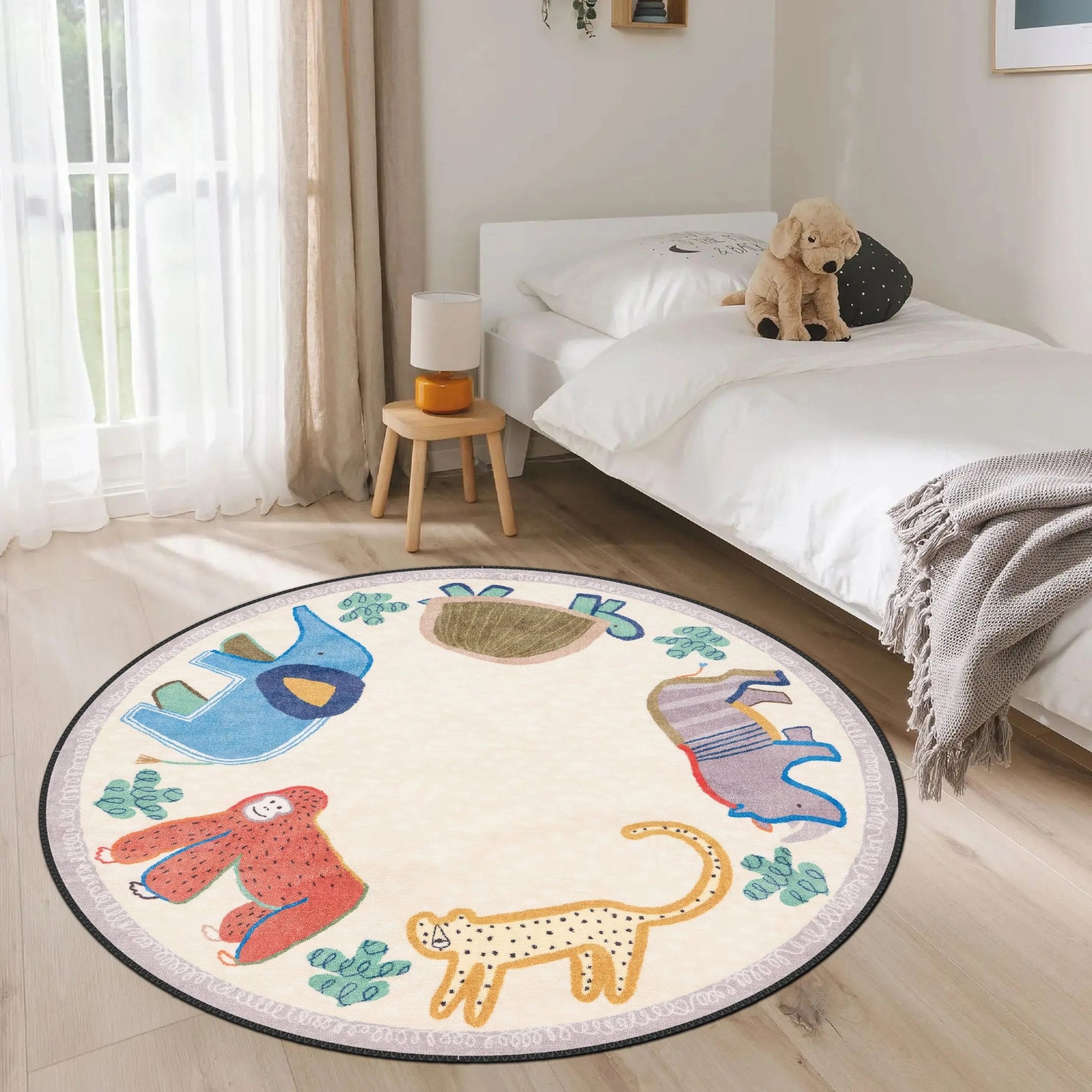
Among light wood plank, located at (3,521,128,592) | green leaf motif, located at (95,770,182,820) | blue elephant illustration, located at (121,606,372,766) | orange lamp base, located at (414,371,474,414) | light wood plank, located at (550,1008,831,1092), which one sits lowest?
light wood plank, located at (550,1008,831,1092)

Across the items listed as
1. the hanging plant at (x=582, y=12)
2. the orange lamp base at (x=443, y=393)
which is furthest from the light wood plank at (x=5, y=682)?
the hanging plant at (x=582, y=12)

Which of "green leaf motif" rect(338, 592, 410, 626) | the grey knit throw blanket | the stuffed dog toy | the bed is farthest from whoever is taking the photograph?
the stuffed dog toy

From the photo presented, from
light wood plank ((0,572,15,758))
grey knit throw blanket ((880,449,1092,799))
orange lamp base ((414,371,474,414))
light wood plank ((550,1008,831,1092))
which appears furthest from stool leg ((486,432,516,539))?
light wood plank ((550,1008,831,1092))

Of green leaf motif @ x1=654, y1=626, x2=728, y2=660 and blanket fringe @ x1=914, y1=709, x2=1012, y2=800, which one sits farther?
green leaf motif @ x1=654, y1=626, x2=728, y2=660

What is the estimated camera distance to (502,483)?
123 inches

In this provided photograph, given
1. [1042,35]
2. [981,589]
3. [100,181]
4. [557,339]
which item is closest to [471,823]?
[981,589]

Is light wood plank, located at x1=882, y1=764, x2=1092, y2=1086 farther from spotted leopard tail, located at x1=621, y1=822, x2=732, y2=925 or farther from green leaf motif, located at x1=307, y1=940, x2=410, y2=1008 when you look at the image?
green leaf motif, located at x1=307, y1=940, x2=410, y2=1008

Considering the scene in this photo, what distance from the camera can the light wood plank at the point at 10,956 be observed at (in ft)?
4.66

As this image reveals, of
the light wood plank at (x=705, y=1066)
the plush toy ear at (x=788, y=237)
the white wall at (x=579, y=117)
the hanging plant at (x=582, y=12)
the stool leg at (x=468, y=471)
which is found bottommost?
the light wood plank at (x=705, y=1066)

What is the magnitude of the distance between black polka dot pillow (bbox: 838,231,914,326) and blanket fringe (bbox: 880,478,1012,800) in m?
1.10

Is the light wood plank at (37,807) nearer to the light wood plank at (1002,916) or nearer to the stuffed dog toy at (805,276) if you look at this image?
the light wood plank at (1002,916)

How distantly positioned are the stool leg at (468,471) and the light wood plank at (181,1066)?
6.70 ft

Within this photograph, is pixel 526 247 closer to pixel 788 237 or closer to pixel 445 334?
pixel 445 334

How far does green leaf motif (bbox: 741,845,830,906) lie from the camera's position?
1716 mm
